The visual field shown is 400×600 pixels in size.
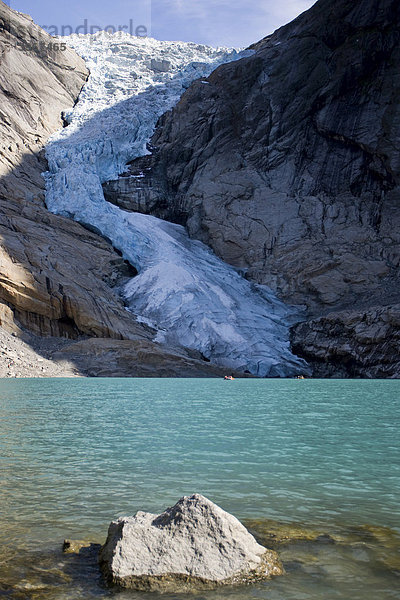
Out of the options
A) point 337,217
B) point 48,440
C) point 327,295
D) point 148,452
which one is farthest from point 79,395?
point 337,217

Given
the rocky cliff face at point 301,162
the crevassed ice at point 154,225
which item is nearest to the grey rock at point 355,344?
the crevassed ice at point 154,225

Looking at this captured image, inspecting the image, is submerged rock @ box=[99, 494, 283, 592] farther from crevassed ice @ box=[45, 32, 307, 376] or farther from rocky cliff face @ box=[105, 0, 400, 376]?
→ rocky cliff face @ box=[105, 0, 400, 376]

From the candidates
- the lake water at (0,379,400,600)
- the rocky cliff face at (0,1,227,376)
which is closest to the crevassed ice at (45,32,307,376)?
the rocky cliff face at (0,1,227,376)

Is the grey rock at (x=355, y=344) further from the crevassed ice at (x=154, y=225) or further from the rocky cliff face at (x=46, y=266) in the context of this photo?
the rocky cliff face at (x=46, y=266)

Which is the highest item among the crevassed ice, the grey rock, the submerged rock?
the crevassed ice

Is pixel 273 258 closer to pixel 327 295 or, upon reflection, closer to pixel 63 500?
pixel 327 295

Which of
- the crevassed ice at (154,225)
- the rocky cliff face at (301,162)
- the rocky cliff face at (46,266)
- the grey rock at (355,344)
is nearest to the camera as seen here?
the rocky cliff face at (46,266)

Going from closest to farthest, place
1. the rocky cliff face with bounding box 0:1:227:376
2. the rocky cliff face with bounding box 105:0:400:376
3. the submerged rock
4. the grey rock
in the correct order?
the submerged rock
the rocky cliff face with bounding box 0:1:227:376
the grey rock
the rocky cliff face with bounding box 105:0:400:376
